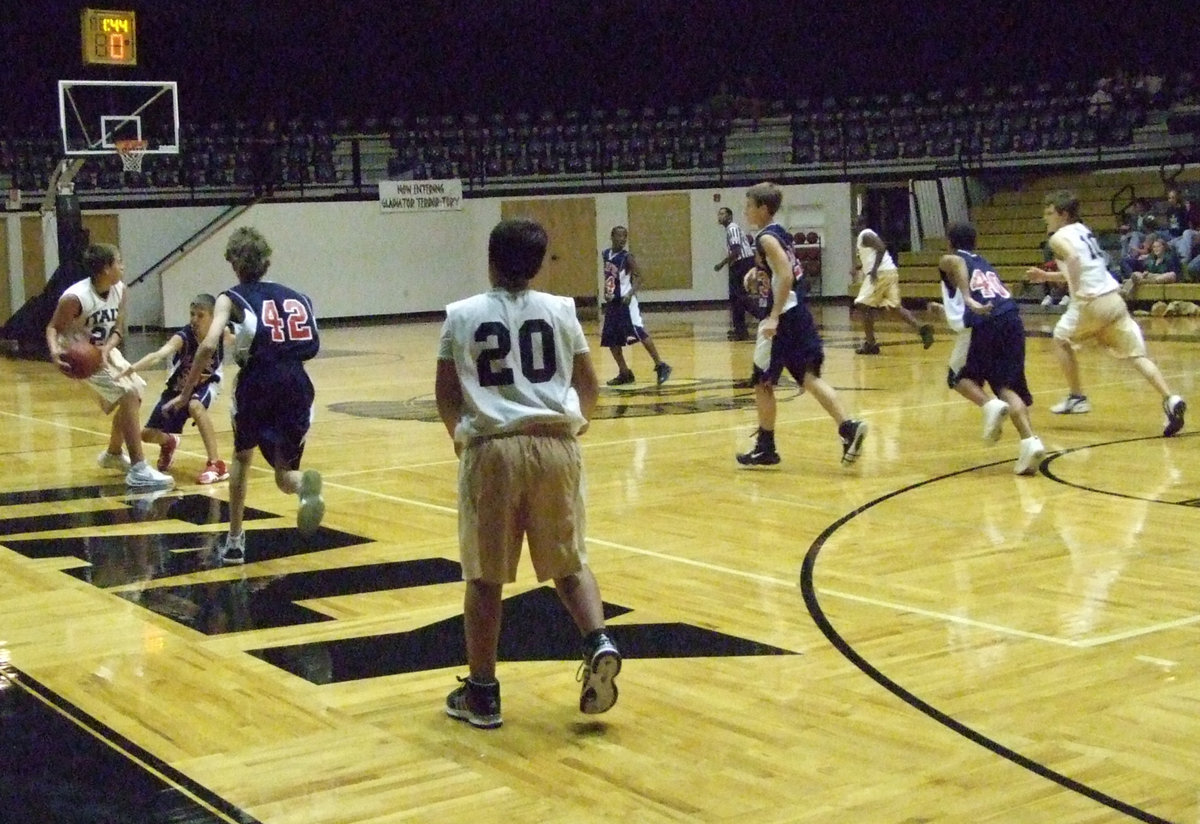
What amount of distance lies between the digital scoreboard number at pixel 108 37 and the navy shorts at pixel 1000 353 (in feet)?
42.1

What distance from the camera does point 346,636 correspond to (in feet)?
19.2

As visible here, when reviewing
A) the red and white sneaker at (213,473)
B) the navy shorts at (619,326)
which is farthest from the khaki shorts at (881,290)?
the red and white sneaker at (213,473)

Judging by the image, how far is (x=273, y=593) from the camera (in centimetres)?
664

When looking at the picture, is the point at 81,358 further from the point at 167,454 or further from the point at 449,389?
the point at 449,389

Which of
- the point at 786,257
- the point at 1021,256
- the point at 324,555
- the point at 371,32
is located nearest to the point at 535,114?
the point at 371,32

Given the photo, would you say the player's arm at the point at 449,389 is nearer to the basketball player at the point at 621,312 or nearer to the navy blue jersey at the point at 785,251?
the navy blue jersey at the point at 785,251

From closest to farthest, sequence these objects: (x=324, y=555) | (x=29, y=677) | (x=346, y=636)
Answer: (x=29, y=677) < (x=346, y=636) < (x=324, y=555)

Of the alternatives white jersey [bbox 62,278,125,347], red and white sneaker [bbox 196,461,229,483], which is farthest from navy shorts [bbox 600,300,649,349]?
white jersey [bbox 62,278,125,347]

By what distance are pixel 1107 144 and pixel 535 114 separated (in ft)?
35.2

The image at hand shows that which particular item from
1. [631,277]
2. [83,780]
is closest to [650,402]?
[631,277]

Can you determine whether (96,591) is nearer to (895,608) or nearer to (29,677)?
(29,677)

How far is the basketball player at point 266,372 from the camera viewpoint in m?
6.88

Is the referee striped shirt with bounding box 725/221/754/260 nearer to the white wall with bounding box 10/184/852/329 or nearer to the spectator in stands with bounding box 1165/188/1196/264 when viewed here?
the spectator in stands with bounding box 1165/188/1196/264

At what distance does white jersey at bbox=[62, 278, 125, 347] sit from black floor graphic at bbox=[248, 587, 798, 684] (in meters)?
4.46
